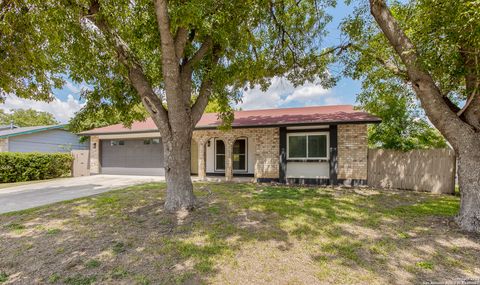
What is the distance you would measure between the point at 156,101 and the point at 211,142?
31.6 ft

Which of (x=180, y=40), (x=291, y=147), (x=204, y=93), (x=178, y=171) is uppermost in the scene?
(x=180, y=40)

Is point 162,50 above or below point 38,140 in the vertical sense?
above

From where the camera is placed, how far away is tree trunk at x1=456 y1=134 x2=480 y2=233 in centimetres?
499

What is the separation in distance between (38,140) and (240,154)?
54.2ft

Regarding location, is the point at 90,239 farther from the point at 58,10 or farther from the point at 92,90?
the point at 58,10

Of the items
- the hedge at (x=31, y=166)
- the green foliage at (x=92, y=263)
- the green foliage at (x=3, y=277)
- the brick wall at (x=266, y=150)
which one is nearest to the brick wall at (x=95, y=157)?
the hedge at (x=31, y=166)

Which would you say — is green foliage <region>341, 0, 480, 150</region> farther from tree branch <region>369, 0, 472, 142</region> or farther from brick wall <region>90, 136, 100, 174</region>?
brick wall <region>90, 136, 100, 174</region>

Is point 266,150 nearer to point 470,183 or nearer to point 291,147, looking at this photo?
point 291,147

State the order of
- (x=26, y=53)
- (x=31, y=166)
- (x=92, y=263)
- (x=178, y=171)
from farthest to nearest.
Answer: (x=31, y=166)
(x=26, y=53)
(x=178, y=171)
(x=92, y=263)

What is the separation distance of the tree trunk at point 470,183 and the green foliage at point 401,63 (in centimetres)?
132

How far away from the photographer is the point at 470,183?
5.07 meters

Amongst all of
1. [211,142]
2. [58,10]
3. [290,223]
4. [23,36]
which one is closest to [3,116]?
[211,142]

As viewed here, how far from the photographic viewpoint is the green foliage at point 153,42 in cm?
493

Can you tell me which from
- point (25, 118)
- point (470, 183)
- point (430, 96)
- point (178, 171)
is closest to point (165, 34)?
point (178, 171)
